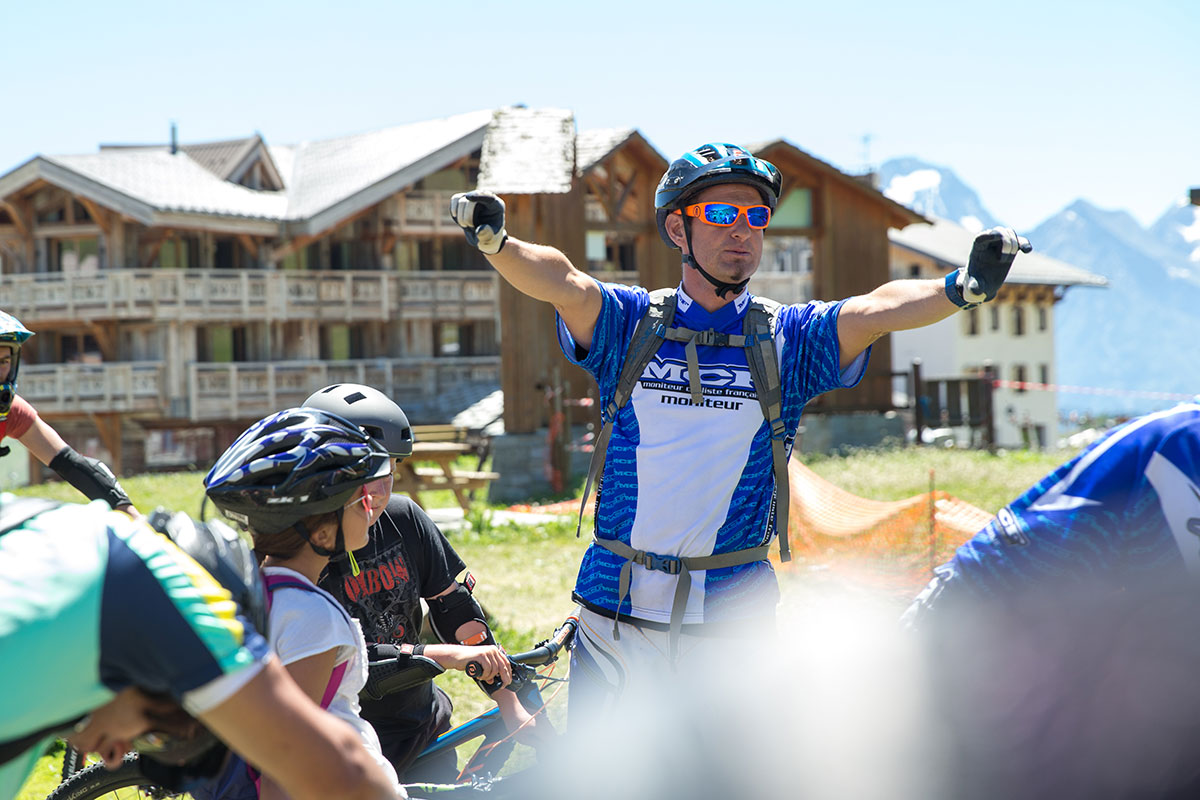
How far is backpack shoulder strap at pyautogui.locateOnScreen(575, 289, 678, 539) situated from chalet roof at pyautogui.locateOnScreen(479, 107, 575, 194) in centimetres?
1311

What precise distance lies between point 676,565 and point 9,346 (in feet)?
9.18

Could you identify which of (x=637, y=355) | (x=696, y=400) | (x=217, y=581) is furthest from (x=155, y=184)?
(x=217, y=581)

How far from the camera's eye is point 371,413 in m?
3.69

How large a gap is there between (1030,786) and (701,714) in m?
0.81

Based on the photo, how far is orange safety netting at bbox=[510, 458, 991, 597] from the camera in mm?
8453

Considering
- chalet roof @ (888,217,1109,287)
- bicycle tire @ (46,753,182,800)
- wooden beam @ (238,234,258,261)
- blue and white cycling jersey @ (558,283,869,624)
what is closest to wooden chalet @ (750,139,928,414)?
wooden beam @ (238,234,258,261)

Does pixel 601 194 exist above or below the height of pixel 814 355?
above

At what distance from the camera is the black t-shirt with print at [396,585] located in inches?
139

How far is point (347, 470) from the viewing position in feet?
8.23

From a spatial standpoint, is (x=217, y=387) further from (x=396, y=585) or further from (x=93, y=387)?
(x=396, y=585)

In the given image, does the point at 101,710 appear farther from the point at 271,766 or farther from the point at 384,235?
the point at 384,235

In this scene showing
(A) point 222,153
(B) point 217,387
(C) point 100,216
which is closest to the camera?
(C) point 100,216

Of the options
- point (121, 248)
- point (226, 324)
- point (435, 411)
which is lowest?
point (435, 411)

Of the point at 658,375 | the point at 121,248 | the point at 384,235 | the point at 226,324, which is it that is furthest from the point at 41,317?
the point at 658,375
